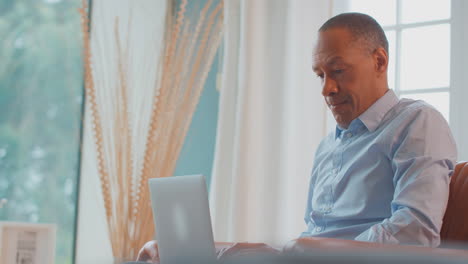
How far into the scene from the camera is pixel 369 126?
5.55ft

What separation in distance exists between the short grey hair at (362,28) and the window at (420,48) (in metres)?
1.20

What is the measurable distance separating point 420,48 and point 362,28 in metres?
1.32

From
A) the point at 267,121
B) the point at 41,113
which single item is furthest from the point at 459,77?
the point at 41,113

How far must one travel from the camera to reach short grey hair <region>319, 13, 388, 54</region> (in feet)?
5.57

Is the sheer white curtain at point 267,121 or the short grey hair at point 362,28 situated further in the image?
the sheer white curtain at point 267,121

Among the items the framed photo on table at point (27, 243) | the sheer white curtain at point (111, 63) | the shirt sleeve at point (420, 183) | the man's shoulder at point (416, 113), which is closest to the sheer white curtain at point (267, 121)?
the sheer white curtain at point (111, 63)

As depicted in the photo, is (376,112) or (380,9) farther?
(380,9)

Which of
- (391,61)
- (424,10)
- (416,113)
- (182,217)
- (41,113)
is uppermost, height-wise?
(424,10)

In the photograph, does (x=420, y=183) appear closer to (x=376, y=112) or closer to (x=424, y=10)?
(x=376, y=112)

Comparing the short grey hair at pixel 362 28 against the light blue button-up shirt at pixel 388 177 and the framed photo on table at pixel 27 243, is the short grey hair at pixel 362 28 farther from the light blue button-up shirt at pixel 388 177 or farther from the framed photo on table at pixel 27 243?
the framed photo on table at pixel 27 243

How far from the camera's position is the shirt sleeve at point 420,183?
1.41m

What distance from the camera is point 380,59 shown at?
67.6 inches

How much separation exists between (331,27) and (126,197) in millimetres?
1783

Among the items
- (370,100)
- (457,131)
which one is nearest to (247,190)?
(457,131)
